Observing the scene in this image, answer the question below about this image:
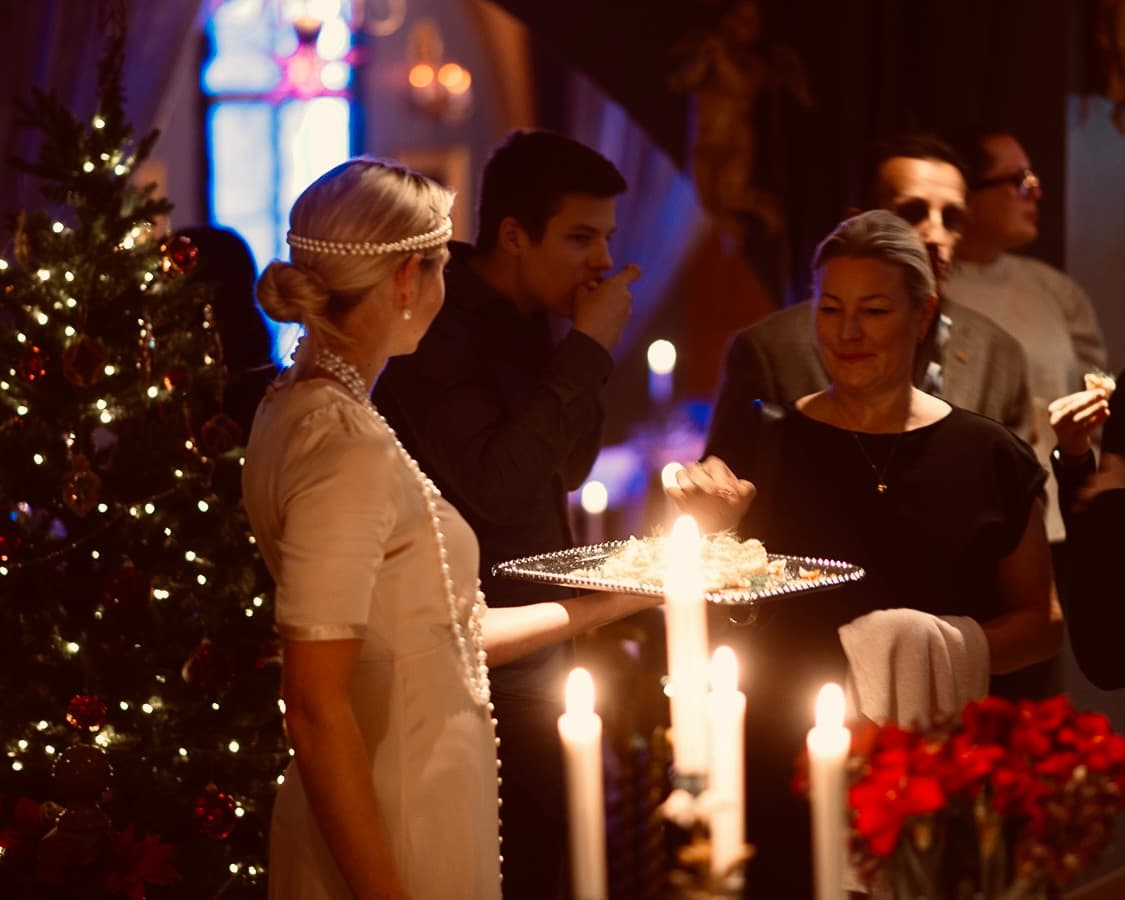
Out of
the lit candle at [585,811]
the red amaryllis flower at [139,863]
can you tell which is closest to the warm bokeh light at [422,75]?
the red amaryllis flower at [139,863]

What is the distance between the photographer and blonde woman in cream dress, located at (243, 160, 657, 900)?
162 centimetres

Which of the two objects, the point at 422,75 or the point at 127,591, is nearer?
the point at 127,591

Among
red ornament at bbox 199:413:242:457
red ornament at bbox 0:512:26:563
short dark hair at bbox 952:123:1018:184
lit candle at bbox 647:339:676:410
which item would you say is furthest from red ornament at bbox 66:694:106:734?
lit candle at bbox 647:339:676:410

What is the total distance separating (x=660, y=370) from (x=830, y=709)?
13.4ft

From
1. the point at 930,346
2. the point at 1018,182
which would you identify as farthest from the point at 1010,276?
the point at 930,346

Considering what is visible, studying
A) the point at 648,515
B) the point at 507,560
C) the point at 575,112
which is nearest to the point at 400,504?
the point at 507,560

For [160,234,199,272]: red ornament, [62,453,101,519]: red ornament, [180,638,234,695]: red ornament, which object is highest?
[160,234,199,272]: red ornament

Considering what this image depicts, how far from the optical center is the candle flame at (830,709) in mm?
1296

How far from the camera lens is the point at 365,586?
1624mm

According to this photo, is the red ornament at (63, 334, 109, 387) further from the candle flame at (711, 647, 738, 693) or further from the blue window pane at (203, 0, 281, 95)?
the blue window pane at (203, 0, 281, 95)

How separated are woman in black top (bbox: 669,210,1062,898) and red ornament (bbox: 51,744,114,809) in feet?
3.66

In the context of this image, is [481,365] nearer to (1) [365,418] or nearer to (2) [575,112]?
(1) [365,418]

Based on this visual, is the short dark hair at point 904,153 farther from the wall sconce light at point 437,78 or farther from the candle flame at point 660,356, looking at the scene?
the wall sconce light at point 437,78

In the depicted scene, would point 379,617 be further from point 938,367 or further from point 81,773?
point 938,367
